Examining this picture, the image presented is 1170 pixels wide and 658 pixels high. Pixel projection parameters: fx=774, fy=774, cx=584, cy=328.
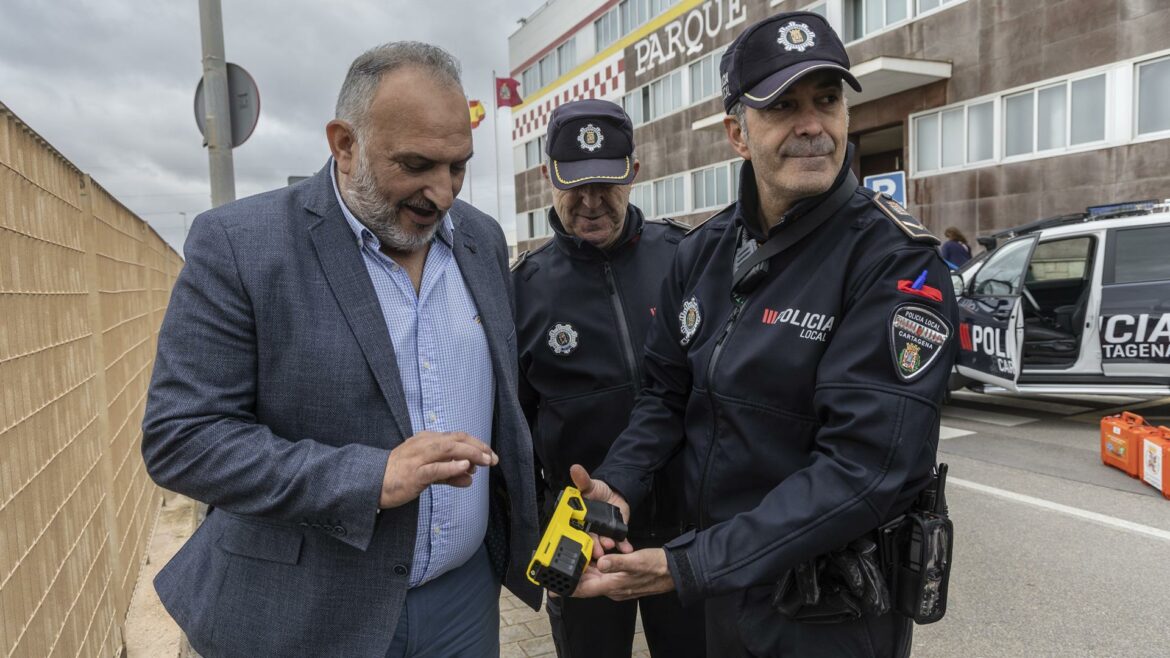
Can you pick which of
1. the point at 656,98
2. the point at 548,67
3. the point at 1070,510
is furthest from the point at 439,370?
the point at 548,67

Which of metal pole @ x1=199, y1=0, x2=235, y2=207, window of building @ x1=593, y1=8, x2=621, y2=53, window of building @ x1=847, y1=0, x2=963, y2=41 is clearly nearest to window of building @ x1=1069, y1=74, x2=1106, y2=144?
window of building @ x1=847, y1=0, x2=963, y2=41

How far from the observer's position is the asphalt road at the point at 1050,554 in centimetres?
334

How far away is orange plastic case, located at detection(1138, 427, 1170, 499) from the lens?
510 cm

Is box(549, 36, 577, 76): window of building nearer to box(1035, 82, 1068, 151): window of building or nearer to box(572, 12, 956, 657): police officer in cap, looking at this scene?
box(1035, 82, 1068, 151): window of building

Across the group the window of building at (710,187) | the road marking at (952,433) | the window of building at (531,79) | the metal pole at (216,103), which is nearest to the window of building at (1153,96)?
the road marking at (952,433)

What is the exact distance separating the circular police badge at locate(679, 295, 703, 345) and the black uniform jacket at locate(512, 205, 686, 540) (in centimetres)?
51

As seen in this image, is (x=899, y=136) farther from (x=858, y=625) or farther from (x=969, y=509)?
(x=858, y=625)

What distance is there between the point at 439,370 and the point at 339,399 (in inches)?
9.4

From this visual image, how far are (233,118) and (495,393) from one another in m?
5.24

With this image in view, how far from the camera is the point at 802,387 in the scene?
1634mm

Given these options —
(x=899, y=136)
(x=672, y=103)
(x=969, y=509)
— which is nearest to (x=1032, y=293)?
(x=969, y=509)

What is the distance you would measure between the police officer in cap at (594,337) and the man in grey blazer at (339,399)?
2.63 ft

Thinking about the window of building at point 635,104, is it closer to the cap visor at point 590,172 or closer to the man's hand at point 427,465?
the cap visor at point 590,172

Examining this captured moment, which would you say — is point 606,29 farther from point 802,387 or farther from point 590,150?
point 802,387
